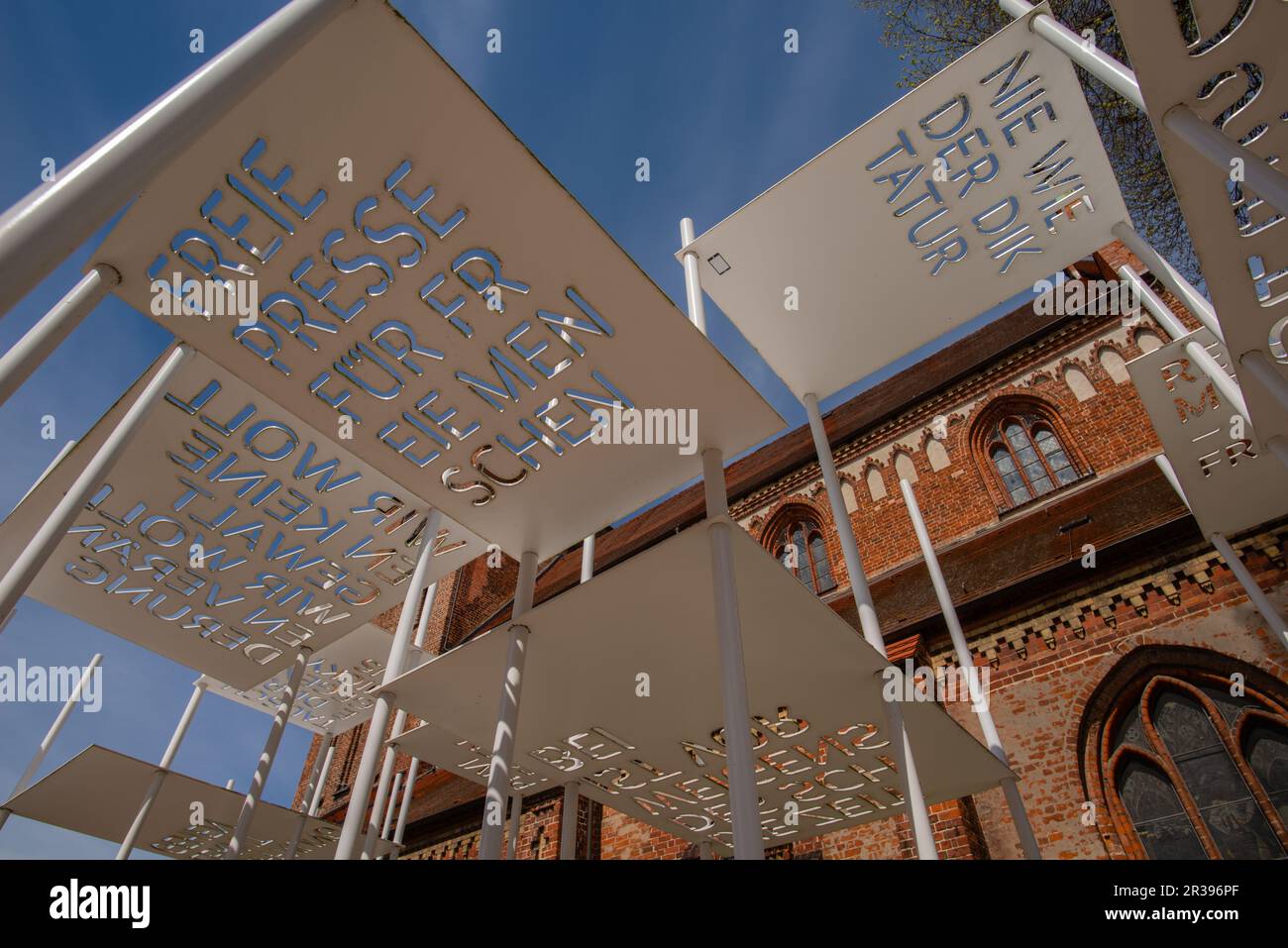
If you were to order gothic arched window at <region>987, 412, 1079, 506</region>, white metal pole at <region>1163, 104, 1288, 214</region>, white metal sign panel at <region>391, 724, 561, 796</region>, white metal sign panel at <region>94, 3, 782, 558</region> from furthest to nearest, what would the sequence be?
gothic arched window at <region>987, 412, 1079, 506</region>
white metal sign panel at <region>391, 724, 561, 796</region>
white metal sign panel at <region>94, 3, 782, 558</region>
white metal pole at <region>1163, 104, 1288, 214</region>

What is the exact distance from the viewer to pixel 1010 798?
590cm

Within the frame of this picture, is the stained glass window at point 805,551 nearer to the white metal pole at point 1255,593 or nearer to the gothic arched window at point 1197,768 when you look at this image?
the gothic arched window at point 1197,768

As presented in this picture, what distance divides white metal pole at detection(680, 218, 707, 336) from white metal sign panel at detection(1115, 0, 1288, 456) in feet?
9.73

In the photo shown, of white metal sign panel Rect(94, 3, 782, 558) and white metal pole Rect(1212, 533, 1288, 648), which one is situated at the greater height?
white metal pole Rect(1212, 533, 1288, 648)

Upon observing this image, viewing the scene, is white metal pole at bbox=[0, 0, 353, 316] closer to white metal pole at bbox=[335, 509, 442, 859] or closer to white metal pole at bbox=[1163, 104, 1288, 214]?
white metal pole at bbox=[335, 509, 442, 859]

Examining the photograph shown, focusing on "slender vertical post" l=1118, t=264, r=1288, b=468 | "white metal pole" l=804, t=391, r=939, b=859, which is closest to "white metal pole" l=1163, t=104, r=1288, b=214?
"slender vertical post" l=1118, t=264, r=1288, b=468

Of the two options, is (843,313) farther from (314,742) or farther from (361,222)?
(314,742)

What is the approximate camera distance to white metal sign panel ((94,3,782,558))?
3270 millimetres

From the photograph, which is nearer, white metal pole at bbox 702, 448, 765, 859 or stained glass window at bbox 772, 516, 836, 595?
white metal pole at bbox 702, 448, 765, 859

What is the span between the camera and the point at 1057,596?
947cm

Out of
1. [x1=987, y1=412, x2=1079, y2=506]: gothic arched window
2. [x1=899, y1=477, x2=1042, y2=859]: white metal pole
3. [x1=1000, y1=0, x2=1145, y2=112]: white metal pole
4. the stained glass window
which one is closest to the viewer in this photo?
[x1=1000, y1=0, x2=1145, y2=112]: white metal pole

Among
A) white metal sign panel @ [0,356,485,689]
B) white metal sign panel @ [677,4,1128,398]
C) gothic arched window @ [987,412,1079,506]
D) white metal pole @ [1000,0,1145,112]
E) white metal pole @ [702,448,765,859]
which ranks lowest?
white metal pole @ [702,448,765,859]

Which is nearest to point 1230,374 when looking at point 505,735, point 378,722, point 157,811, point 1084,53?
point 1084,53

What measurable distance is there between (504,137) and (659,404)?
185 centimetres
